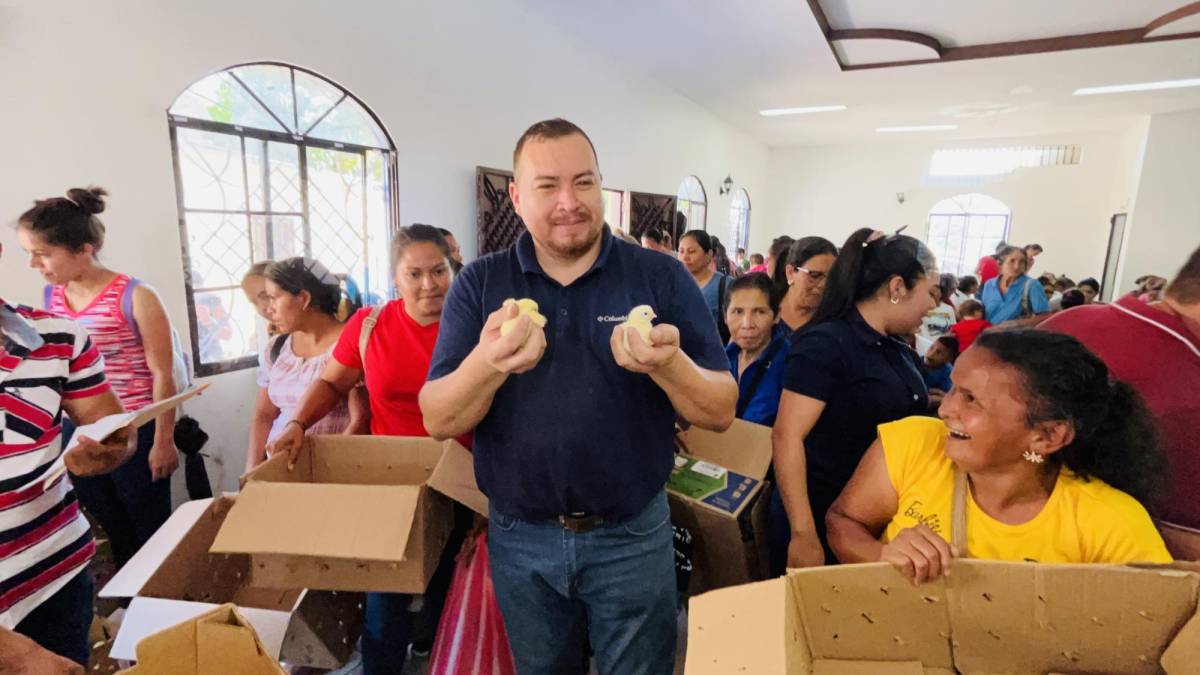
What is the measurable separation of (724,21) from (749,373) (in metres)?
4.05

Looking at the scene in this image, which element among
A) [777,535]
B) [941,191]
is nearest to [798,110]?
[941,191]

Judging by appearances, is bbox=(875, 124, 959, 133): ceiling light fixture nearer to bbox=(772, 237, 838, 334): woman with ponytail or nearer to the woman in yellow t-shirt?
bbox=(772, 237, 838, 334): woman with ponytail

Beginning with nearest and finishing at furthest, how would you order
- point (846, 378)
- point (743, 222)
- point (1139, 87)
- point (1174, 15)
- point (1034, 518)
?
point (1034, 518) → point (846, 378) → point (1174, 15) → point (1139, 87) → point (743, 222)

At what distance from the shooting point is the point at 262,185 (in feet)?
10.5

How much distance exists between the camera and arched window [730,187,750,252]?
1146cm

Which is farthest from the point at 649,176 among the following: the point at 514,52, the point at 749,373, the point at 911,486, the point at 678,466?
the point at 911,486

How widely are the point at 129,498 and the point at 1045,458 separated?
293 centimetres

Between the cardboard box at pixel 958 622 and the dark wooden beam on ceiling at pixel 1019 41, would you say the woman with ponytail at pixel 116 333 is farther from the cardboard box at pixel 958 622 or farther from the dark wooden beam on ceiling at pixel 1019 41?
the dark wooden beam on ceiling at pixel 1019 41

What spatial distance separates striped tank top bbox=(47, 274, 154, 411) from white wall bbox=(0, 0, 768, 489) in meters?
0.52

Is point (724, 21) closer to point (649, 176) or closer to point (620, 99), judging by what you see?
point (620, 99)

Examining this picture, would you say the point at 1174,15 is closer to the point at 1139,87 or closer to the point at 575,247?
the point at 1139,87

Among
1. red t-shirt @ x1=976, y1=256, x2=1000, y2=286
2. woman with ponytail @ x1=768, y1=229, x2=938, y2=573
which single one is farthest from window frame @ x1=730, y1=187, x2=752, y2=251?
woman with ponytail @ x1=768, y1=229, x2=938, y2=573

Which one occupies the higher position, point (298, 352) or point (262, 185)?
point (262, 185)

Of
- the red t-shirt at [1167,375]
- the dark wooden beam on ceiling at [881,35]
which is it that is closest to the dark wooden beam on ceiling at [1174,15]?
the dark wooden beam on ceiling at [881,35]
